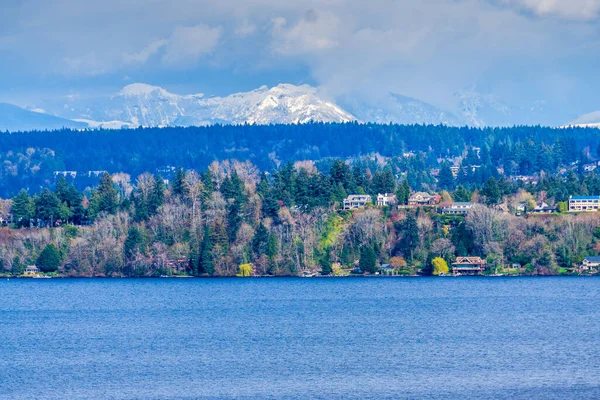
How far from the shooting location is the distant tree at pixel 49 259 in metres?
140

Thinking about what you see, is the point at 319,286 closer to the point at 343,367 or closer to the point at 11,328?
the point at 11,328

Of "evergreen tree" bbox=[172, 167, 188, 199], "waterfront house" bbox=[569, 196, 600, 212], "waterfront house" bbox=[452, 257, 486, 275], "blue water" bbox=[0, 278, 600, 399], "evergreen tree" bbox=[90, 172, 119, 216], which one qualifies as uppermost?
"evergreen tree" bbox=[172, 167, 188, 199]

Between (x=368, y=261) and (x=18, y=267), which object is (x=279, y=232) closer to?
(x=368, y=261)

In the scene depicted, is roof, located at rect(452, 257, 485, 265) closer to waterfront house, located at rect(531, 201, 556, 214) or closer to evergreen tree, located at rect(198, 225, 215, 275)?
waterfront house, located at rect(531, 201, 556, 214)

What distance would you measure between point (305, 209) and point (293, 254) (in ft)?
36.9

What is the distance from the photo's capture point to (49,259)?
140m

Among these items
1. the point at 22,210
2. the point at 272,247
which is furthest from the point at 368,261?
the point at 22,210

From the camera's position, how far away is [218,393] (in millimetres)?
61250

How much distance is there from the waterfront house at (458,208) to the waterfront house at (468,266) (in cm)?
1357

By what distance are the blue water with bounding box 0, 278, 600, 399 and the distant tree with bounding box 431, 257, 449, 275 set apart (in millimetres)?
5805

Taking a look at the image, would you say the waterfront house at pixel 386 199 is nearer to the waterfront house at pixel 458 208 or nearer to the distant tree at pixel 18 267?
the waterfront house at pixel 458 208

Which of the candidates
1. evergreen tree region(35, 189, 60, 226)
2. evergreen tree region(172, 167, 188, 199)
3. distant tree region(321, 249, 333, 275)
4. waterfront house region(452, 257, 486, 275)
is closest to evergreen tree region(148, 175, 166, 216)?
evergreen tree region(172, 167, 188, 199)

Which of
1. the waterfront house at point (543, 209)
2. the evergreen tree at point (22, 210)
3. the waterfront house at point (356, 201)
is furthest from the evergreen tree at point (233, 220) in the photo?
the waterfront house at point (543, 209)

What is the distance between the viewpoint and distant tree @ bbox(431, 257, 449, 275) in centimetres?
13112
